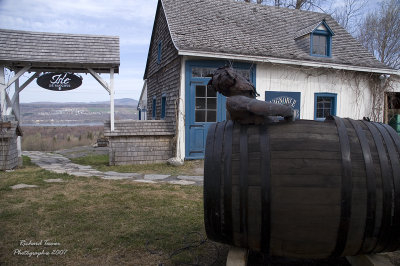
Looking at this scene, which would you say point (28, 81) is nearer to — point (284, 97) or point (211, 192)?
point (284, 97)

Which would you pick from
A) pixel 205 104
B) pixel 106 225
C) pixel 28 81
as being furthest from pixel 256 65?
pixel 106 225

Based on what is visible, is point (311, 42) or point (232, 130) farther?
point (311, 42)

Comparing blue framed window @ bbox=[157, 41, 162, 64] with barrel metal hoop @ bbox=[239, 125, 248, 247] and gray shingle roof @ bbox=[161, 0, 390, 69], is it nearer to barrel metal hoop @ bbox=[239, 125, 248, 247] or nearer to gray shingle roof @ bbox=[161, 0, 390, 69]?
gray shingle roof @ bbox=[161, 0, 390, 69]

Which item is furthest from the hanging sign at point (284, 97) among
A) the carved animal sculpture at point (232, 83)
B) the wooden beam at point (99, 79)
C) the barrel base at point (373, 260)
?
the barrel base at point (373, 260)

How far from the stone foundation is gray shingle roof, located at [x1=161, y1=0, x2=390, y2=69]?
2.37 metres

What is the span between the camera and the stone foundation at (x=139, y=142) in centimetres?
847

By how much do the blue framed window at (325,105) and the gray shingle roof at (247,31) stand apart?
111cm

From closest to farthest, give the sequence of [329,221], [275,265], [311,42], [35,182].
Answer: [329,221]
[275,265]
[35,182]
[311,42]

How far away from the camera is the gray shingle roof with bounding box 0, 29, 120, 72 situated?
7.86 meters

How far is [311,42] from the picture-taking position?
993 cm

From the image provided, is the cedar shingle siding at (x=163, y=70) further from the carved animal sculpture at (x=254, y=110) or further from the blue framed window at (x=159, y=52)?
the carved animal sculpture at (x=254, y=110)

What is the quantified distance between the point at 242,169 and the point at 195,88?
6.96 m

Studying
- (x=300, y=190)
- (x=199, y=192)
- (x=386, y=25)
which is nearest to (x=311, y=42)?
(x=199, y=192)

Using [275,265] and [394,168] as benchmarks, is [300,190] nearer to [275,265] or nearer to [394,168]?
[394,168]
